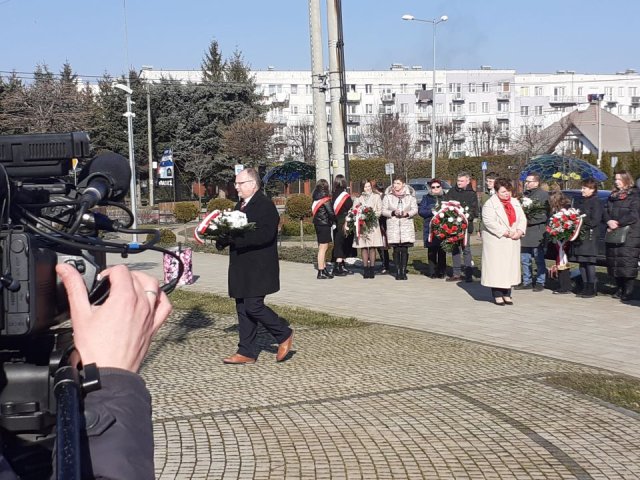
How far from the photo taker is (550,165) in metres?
26.9

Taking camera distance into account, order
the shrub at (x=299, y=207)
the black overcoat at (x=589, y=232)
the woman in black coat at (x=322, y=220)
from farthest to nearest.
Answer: the shrub at (x=299, y=207)
the woman in black coat at (x=322, y=220)
the black overcoat at (x=589, y=232)

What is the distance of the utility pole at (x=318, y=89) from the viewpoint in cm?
1830

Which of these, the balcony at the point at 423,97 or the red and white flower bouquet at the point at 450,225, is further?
the balcony at the point at 423,97

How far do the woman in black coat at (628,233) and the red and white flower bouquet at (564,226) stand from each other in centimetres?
53

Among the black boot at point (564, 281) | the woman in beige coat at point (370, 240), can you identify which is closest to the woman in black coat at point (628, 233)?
the black boot at point (564, 281)

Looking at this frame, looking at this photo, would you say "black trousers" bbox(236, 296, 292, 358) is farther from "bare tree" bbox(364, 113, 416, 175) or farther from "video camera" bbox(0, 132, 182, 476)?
"bare tree" bbox(364, 113, 416, 175)

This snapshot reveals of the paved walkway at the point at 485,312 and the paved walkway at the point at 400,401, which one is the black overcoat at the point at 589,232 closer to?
the paved walkway at the point at 485,312

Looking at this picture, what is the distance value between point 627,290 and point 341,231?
5.46 metres

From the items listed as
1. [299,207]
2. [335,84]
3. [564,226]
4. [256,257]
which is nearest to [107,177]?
[256,257]

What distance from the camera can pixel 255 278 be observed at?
874 centimetres

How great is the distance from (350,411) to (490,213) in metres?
6.40

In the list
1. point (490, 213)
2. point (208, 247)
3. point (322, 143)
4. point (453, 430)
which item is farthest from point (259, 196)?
point (208, 247)

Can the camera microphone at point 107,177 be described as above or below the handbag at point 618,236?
above

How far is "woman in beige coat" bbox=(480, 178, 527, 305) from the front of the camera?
40.4 feet
